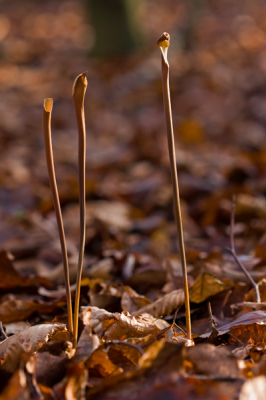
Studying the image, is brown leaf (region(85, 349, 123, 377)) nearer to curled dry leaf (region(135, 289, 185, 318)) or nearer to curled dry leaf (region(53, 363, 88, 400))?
curled dry leaf (region(53, 363, 88, 400))

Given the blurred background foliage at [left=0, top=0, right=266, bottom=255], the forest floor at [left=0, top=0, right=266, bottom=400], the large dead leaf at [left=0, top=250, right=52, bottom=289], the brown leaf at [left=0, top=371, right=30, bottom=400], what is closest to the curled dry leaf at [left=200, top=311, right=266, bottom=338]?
the forest floor at [left=0, top=0, right=266, bottom=400]

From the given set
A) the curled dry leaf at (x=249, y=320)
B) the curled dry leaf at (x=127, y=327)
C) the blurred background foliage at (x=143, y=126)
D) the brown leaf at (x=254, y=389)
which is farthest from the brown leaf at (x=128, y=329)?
the blurred background foliage at (x=143, y=126)

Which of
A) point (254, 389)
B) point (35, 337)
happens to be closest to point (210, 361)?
point (254, 389)

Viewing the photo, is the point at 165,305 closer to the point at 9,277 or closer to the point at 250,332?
the point at 250,332

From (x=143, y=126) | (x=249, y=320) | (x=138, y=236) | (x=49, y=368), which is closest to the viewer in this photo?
(x=49, y=368)

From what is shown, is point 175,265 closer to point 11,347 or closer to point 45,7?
point 11,347
